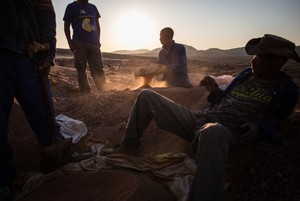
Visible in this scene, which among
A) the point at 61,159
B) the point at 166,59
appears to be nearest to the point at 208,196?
the point at 61,159

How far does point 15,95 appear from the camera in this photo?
2355 mm

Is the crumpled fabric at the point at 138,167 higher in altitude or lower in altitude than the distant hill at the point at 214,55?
higher

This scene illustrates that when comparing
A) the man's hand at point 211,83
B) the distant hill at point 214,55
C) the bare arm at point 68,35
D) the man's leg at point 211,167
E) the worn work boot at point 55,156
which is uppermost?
the bare arm at point 68,35

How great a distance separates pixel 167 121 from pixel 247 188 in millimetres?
856

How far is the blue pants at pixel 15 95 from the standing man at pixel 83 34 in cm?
315

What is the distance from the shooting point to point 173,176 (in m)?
2.42

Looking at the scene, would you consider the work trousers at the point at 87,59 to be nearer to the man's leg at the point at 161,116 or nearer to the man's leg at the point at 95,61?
the man's leg at the point at 95,61

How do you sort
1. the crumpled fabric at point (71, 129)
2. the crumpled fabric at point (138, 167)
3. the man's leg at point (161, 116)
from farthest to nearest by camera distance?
1. the crumpled fabric at point (71, 129)
2. the man's leg at point (161, 116)
3. the crumpled fabric at point (138, 167)

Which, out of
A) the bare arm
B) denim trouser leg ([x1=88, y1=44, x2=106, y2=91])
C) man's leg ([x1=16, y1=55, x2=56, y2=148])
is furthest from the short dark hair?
man's leg ([x1=16, y1=55, x2=56, y2=148])

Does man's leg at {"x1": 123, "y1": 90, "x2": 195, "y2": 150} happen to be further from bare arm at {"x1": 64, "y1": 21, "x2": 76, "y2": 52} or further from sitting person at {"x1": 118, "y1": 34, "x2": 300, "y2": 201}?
bare arm at {"x1": 64, "y1": 21, "x2": 76, "y2": 52}

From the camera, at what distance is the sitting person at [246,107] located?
Answer: 2.30 meters

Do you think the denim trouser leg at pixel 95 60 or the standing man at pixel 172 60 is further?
the denim trouser leg at pixel 95 60

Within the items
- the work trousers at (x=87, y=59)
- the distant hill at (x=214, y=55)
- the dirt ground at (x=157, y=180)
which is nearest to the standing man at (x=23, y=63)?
the dirt ground at (x=157, y=180)

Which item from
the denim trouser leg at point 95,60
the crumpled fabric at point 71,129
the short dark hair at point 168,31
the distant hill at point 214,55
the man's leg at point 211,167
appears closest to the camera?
the man's leg at point 211,167
